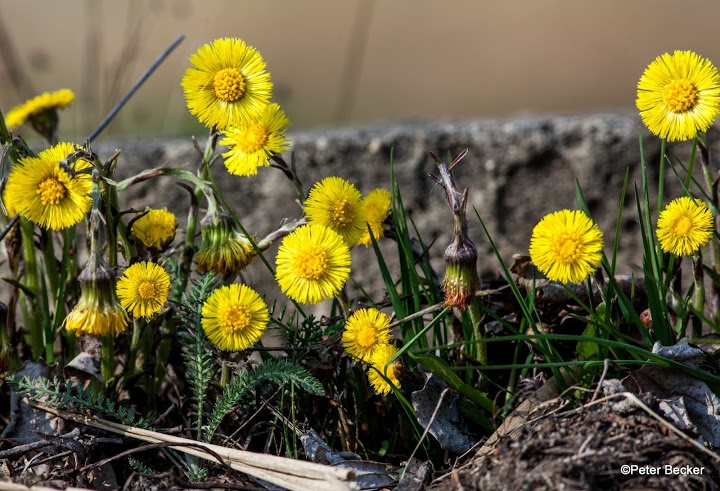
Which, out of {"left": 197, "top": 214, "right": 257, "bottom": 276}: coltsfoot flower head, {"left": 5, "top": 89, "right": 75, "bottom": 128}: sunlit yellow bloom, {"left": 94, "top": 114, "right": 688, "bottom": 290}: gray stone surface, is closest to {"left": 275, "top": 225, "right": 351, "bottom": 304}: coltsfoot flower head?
{"left": 197, "top": 214, "right": 257, "bottom": 276}: coltsfoot flower head

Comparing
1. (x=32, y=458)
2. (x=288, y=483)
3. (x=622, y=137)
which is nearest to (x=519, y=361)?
(x=288, y=483)

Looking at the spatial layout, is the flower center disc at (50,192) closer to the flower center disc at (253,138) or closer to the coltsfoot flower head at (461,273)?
the flower center disc at (253,138)

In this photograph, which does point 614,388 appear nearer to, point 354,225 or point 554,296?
point 554,296

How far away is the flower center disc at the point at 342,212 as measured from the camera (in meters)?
1.29

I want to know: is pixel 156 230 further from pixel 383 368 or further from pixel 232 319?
pixel 383 368

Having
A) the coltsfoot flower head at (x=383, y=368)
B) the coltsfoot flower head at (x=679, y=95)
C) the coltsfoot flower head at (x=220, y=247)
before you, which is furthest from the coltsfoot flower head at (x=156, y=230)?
the coltsfoot flower head at (x=679, y=95)

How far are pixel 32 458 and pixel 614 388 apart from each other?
3.38ft

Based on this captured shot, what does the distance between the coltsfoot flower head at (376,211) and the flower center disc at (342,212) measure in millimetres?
94

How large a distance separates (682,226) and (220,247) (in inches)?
31.2

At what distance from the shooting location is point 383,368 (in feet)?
4.13

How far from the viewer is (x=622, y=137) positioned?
2295 mm

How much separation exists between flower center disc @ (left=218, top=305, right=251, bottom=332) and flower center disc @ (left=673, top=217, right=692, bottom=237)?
0.73 meters

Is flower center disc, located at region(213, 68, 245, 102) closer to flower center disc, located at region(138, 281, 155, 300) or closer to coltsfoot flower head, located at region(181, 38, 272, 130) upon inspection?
coltsfoot flower head, located at region(181, 38, 272, 130)

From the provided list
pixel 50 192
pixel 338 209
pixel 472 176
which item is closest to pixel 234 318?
pixel 338 209
